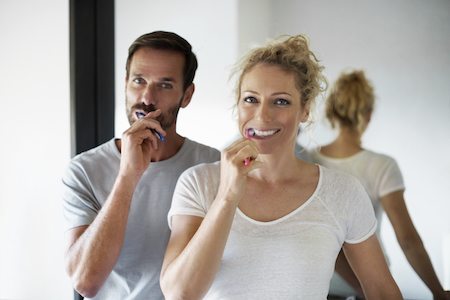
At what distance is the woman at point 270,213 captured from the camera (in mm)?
1154

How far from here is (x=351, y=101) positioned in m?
1.48

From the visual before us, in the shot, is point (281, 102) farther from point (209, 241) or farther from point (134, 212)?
point (134, 212)

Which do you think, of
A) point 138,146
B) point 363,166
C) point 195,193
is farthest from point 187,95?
point 363,166

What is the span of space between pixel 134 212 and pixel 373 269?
0.61m

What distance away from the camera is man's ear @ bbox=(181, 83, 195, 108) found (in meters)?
1.53

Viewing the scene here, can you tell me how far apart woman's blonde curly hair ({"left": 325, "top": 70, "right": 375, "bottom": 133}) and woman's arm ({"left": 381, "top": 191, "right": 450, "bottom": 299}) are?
0.68ft

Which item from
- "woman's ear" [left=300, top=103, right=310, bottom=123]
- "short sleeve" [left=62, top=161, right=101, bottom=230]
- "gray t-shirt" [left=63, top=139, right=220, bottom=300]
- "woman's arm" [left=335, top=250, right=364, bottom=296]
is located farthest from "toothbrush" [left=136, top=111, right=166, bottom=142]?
"woman's arm" [left=335, top=250, right=364, bottom=296]

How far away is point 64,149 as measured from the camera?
1.87 m

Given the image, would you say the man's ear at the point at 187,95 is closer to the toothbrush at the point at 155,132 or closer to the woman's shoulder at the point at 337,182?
the toothbrush at the point at 155,132

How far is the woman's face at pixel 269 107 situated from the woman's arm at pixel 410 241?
365 millimetres

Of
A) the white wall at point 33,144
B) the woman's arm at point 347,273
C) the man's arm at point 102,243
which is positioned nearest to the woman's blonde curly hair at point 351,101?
the woman's arm at point 347,273

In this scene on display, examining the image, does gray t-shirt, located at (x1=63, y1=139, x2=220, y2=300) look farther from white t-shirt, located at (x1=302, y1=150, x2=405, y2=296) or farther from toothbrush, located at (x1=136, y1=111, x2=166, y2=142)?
white t-shirt, located at (x1=302, y1=150, x2=405, y2=296)

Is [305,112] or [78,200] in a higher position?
[305,112]

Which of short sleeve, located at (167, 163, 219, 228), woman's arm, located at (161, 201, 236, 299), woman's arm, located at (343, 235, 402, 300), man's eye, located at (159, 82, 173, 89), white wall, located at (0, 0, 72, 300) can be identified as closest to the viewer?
woman's arm, located at (161, 201, 236, 299)
